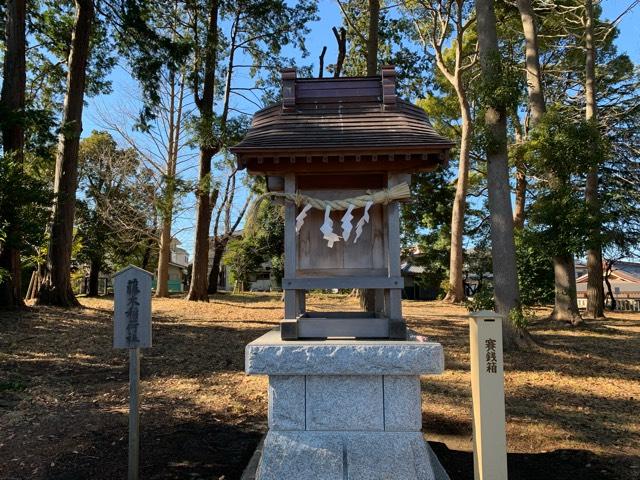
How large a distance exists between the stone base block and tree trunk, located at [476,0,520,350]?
6.02m

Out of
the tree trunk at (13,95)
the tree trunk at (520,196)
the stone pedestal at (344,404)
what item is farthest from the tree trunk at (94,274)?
the stone pedestal at (344,404)

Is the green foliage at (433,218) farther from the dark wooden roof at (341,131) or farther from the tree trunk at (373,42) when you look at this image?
the dark wooden roof at (341,131)

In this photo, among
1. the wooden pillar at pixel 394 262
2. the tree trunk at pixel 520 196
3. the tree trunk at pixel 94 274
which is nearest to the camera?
the wooden pillar at pixel 394 262

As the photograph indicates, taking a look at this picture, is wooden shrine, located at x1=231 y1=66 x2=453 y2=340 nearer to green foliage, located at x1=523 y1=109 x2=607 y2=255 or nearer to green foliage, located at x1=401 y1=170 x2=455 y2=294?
green foliage, located at x1=523 y1=109 x2=607 y2=255

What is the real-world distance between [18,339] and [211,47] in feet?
35.6

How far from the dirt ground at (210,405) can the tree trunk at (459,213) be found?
30.9 ft

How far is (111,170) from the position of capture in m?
23.9

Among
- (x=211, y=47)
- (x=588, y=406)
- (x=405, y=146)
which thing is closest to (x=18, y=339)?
(x=405, y=146)

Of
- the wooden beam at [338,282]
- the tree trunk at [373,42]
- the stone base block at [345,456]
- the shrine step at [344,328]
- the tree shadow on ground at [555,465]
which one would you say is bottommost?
the tree shadow on ground at [555,465]

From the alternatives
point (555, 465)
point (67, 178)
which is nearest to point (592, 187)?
point (555, 465)

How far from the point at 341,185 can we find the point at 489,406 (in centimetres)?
215

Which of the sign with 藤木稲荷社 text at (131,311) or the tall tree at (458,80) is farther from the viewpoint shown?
the tall tree at (458,80)

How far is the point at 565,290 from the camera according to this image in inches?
493

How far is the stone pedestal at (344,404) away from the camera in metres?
3.54
